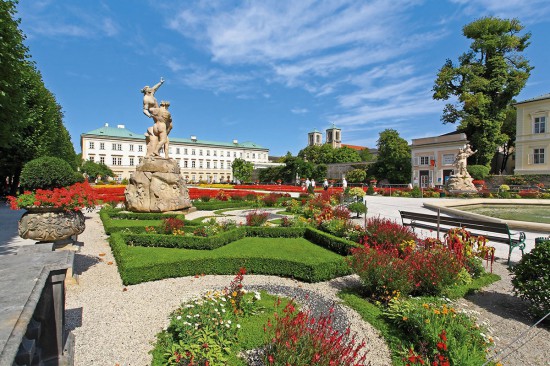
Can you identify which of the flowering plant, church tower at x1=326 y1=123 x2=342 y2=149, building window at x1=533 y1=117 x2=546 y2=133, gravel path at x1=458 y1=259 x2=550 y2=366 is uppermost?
church tower at x1=326 y1=123 x2=342 y2=149

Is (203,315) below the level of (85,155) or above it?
below

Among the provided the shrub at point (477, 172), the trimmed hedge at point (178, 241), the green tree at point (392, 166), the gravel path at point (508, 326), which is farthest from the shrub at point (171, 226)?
the green tree at point (392, 166)

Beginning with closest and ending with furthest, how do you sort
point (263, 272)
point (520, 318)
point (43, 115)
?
point (520, 318), point (263, 272), point (43, 115)

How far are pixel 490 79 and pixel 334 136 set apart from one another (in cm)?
6614

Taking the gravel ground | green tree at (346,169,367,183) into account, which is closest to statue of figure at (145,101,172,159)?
the gravel ground

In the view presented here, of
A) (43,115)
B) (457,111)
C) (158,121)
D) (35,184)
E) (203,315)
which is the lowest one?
(203,315)

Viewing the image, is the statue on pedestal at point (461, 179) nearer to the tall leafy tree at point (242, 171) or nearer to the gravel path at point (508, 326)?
the gravel path at point (508, 326)

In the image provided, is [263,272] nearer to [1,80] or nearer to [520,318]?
[520,318]

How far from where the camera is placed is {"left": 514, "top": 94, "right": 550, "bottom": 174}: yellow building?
31.6 metres

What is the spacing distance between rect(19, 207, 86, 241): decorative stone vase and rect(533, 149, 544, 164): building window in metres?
42.0

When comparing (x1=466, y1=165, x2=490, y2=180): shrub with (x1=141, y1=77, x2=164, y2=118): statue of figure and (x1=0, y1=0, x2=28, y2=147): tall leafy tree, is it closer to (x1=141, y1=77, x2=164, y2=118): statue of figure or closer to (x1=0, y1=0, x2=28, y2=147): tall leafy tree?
(x1=141, y1=77, x2=164, y2=118): statue of figure

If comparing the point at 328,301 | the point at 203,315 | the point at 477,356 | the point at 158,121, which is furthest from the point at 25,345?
the point at 158,121

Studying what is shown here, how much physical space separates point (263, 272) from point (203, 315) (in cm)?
325

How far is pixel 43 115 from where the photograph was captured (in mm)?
20828
